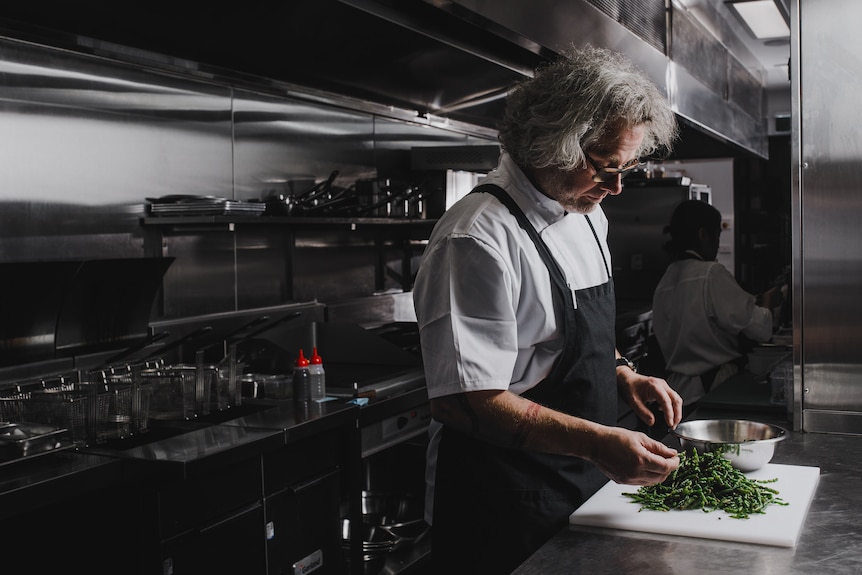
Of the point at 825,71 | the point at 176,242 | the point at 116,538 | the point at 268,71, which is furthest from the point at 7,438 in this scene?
the point at 825,71

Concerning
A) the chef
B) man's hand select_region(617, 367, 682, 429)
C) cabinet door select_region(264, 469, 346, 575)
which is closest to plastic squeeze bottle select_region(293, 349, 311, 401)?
cabinet door select_region(264, 469, 346, 575)

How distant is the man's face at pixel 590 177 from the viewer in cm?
193

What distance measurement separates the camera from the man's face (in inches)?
76.1

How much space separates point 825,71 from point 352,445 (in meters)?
2.03

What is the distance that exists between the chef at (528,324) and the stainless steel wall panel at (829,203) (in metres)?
0.69

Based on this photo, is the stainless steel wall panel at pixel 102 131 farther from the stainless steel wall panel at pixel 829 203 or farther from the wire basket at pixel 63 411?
the stainless steel wall panel at pixel 829 203

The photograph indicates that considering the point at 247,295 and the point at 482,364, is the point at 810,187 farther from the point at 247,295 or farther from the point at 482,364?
the point at 247,295

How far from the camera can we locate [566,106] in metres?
1.88

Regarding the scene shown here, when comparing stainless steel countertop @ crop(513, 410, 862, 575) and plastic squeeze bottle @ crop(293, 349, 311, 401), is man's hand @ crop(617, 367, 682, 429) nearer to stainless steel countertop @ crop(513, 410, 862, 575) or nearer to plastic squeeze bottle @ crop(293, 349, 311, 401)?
stainless steel countertop @ crop(513, 410, 862, 575)

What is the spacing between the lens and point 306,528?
3.11m

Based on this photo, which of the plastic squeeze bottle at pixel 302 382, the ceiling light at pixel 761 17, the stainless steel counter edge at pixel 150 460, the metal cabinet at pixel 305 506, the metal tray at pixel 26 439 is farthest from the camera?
the ceiling light at pixel 761 17

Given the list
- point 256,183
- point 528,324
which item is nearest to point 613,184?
point 528,324

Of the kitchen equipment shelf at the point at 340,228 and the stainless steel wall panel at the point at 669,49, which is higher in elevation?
the stainless steel wall panel at the point at 669,49

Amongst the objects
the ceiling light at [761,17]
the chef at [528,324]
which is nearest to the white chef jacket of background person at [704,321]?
the ceiling light at [761,17]
